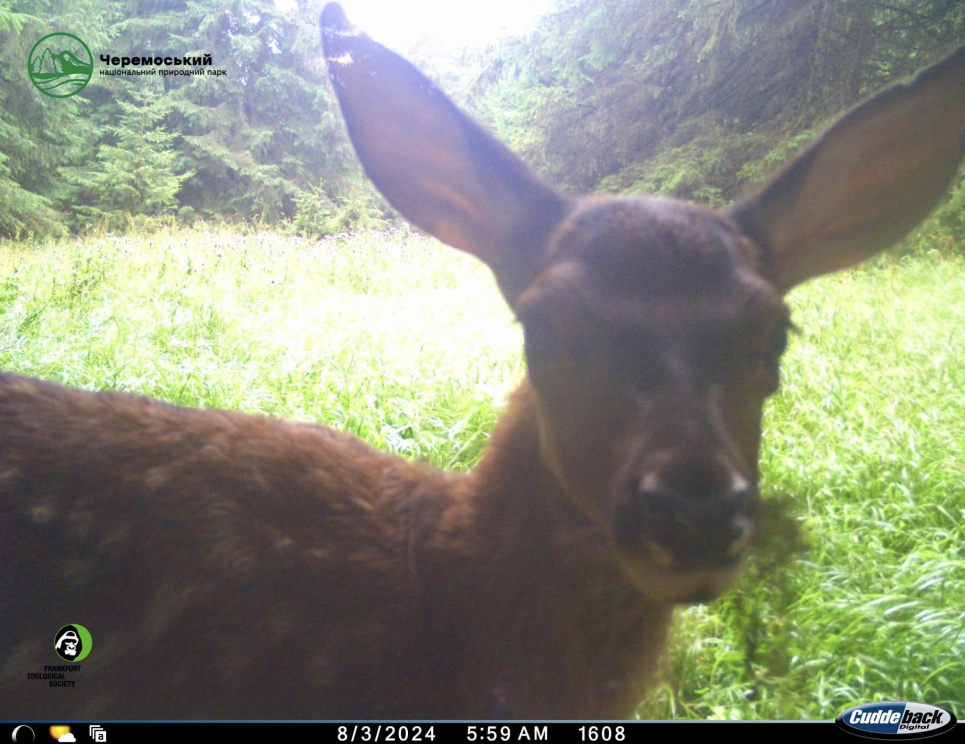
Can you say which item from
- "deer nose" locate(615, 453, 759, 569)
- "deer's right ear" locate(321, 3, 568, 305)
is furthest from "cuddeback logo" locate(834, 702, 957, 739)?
"deer's right ear" locate(321, 3, 568, 305)

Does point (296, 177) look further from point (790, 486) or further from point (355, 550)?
point (790, 486)

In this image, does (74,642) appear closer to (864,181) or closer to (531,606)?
(531,606)

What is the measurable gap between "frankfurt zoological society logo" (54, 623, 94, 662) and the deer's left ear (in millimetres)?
1631

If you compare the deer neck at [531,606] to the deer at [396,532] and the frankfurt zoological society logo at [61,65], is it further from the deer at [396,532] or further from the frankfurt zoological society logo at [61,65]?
the frankfurt zoological society logo at [61,65]

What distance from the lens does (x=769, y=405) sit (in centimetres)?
196

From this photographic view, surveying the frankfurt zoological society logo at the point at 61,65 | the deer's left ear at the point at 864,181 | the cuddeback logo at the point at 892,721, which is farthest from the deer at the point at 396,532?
the frankfurt zoological society logo at the point at 61,65

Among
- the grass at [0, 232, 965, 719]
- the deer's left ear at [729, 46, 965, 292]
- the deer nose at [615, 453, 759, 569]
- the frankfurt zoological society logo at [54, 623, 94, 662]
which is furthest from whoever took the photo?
the grass at [0, 232, 965, 719]

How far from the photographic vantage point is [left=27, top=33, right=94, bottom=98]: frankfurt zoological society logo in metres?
1.77

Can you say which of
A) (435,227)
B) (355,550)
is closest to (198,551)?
(355,550)

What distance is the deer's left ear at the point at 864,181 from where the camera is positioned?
1.39 metres

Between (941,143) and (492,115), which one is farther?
(492,115)

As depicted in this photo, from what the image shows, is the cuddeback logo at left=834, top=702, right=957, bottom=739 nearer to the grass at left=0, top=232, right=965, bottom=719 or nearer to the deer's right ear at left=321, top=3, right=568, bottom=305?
the grass at left=0, top=232, right=965, bottom=719

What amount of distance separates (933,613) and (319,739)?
5.07 ft

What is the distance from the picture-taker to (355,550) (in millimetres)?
1532
